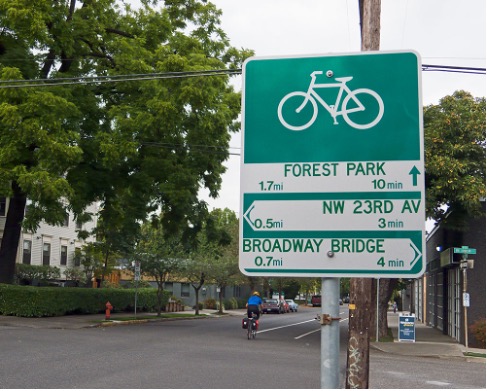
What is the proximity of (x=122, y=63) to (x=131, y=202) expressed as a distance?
6.09 meters

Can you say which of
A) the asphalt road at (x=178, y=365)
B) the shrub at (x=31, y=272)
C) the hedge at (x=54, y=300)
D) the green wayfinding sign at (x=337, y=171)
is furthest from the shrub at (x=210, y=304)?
the green wayfinding sign at (x=337, y=171)

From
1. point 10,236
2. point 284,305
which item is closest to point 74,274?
point 10,236

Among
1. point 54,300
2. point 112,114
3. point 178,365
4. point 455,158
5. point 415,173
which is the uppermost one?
point 112,114

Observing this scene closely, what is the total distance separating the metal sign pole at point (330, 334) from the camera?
2.77 meters

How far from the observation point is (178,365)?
47.6 feet

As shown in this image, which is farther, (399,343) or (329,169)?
(399,343)

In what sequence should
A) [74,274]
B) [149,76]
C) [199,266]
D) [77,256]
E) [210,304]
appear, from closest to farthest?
[149,76] < [199,266] < [74,274] < [77,256] < [210,304]

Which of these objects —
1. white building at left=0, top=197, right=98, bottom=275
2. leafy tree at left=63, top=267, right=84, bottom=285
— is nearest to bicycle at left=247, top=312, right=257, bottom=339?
white building at left=0, top=197, right=98, bottom=275

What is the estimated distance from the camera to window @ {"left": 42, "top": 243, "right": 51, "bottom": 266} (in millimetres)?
45062

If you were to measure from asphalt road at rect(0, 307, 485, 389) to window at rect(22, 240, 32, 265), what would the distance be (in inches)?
835

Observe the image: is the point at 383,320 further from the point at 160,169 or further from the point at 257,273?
the point at 257,273

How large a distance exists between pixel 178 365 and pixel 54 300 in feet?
55.1

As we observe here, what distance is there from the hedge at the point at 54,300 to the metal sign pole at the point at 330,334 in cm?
2720

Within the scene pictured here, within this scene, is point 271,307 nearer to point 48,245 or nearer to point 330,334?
point 48,245
